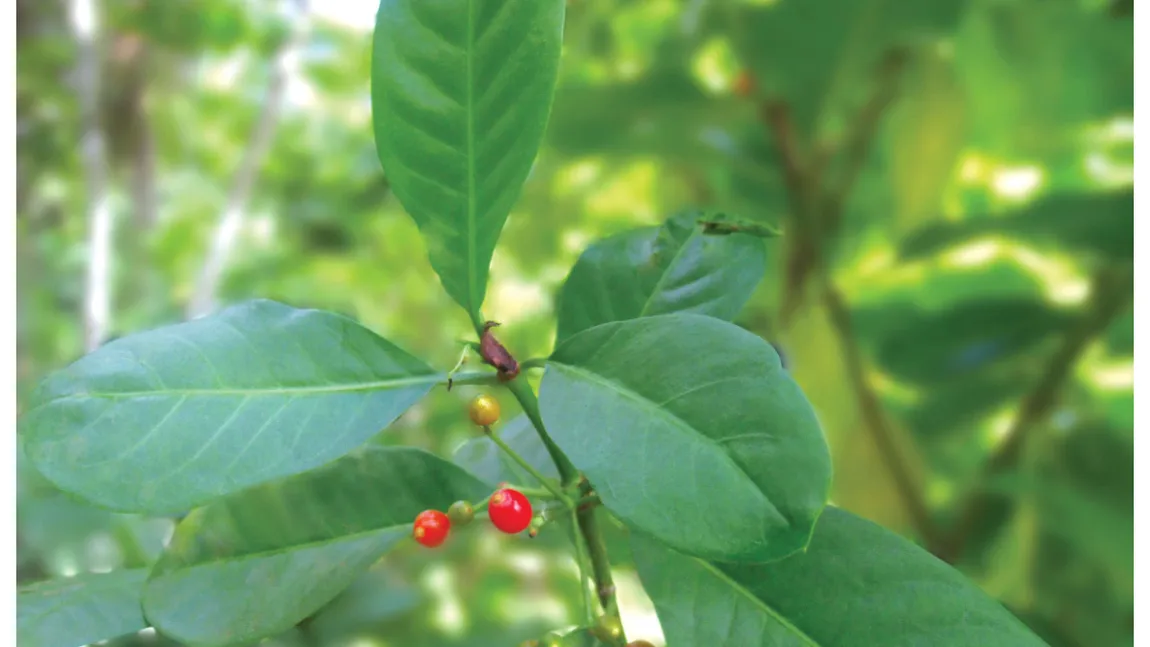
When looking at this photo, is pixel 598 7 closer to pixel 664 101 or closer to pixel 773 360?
pixel 664 101

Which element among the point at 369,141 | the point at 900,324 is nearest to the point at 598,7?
the point at 900,324

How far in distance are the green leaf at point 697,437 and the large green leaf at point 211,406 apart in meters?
0.07

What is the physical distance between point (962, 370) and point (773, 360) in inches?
31.9

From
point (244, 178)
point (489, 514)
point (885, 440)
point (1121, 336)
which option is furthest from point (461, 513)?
point (244, 178)

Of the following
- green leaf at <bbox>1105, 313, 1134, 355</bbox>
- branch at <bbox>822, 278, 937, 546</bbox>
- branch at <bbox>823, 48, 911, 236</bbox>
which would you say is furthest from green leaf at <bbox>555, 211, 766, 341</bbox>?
green leaf at <bbox>1105, 313, 1134, 355</bbox>

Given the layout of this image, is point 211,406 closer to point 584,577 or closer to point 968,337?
point 584,577

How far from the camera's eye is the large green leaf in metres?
0.27

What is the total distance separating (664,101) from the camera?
0.98m

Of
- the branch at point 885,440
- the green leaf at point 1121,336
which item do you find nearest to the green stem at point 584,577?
the branch at point 885,440

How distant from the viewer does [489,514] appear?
1.03 feet

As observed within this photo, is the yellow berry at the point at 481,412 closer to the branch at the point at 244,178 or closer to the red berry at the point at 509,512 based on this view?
the red berry at the point at 509,512

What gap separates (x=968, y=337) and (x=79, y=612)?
92cm

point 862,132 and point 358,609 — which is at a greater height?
point 862,132

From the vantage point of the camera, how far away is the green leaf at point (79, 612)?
0.32 m
